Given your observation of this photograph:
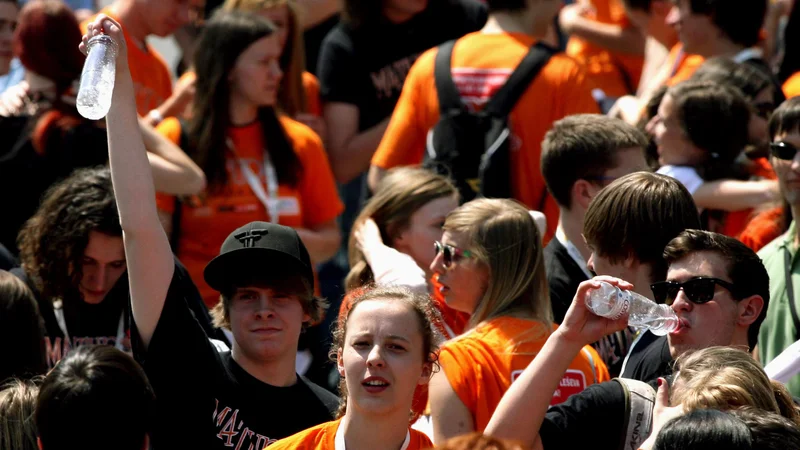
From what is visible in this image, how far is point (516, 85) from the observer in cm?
579

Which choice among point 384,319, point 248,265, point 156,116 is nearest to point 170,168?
point 156,116

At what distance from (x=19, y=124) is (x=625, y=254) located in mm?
3249

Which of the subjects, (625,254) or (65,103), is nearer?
(625,254)

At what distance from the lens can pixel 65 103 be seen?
18.8 ft

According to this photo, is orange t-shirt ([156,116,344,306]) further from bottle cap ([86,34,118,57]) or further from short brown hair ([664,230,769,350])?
short brown hair ([664,230,769,350])

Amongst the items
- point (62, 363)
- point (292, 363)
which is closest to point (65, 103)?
point (292, 363)

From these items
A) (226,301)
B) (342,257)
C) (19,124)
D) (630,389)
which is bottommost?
(342,257)

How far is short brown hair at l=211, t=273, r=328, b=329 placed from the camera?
396 cm

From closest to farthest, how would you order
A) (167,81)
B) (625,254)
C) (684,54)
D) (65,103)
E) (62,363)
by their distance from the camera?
(62,363) < (625,254) < (65,103) < (684,54) < (167,81)

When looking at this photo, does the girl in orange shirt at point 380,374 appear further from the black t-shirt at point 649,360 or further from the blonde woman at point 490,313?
the black t-shirt at point 649,360

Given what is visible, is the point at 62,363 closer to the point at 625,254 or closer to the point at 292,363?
the point at 292,363

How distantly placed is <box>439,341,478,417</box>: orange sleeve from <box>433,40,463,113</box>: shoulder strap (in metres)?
2.17

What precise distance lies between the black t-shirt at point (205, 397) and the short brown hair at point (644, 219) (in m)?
1.02

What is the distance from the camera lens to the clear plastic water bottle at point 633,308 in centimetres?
330
